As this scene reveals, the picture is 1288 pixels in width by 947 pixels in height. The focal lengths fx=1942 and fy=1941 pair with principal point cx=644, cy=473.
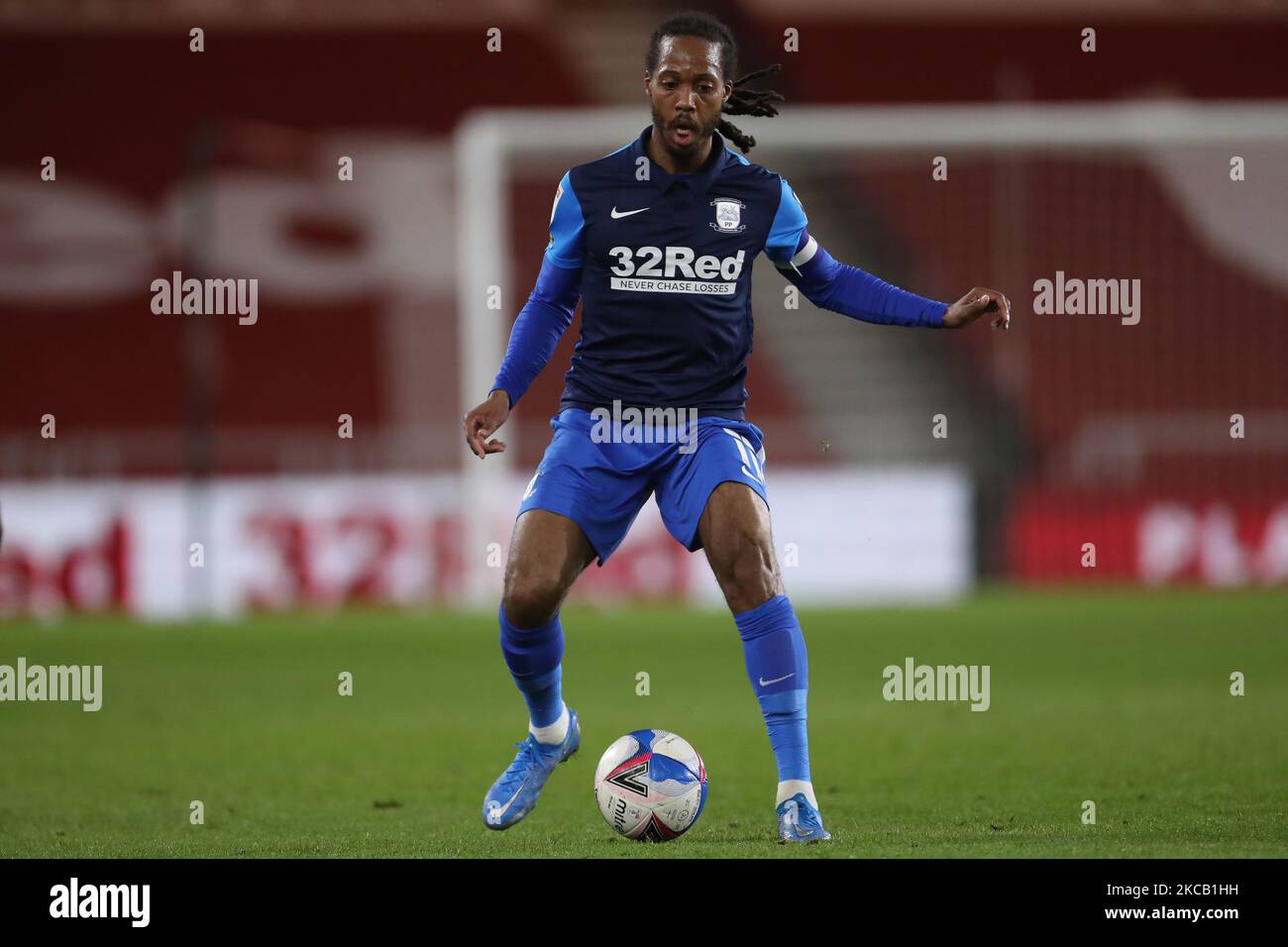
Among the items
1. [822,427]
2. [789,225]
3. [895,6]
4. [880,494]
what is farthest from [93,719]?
[895,6]

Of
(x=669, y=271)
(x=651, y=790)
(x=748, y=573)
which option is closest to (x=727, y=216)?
(x=669, y=271)

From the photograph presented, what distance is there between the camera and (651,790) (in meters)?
5.84

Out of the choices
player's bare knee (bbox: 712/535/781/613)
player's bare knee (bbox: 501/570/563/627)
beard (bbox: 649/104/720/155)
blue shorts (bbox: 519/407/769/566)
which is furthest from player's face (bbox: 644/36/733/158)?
player's bare knee (bbox: 501/570/563/627)

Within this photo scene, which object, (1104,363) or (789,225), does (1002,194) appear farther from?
(789,225)

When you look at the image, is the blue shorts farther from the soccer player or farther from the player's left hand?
the player's left hand

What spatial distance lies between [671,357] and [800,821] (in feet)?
4.95

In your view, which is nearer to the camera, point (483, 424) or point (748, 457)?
point (483, 424)

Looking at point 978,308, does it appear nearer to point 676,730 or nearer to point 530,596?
point 530,596

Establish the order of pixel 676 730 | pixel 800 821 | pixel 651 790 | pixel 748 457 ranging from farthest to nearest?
pixel 676 730
pixel 748 457
pixel 651 790
pixel 800 821

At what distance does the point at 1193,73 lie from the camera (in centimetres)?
2478

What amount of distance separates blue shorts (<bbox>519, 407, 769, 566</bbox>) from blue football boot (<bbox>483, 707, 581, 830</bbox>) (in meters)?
0.71

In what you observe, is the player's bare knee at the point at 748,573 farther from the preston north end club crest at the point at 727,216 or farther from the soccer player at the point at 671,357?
the preston north end club crest at the point at 727,216

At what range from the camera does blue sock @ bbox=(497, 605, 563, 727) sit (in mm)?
6168

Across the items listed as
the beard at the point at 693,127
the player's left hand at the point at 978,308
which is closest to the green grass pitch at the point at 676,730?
the player's left hand at the point at 978,308
